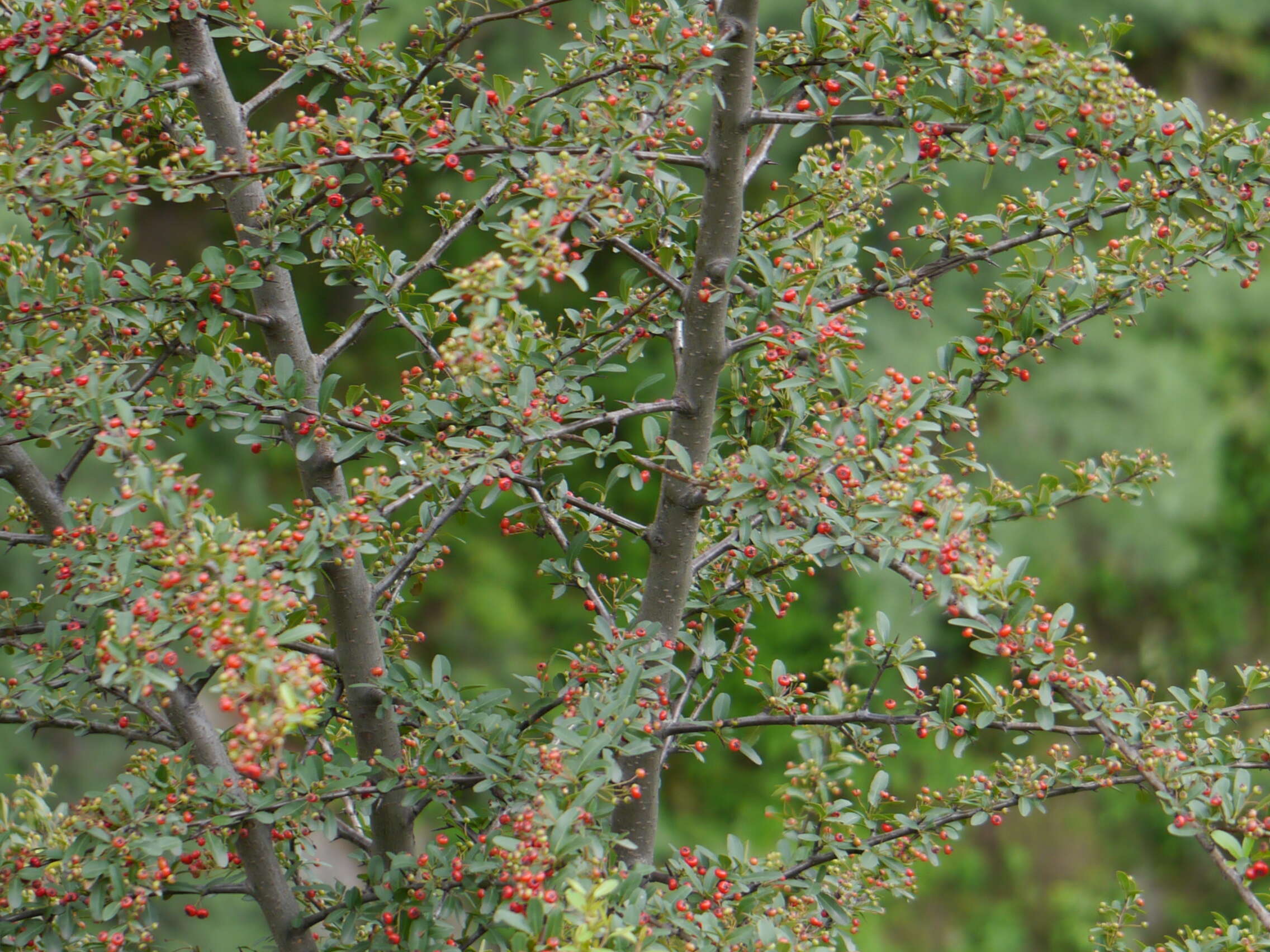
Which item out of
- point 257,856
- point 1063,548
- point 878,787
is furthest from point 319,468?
point 1063,548

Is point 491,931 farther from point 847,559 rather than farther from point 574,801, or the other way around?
point 847,559

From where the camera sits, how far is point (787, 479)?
156 cm

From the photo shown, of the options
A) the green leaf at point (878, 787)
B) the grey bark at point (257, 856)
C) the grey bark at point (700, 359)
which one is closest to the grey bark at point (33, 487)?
the grey bark at point (257, 856)

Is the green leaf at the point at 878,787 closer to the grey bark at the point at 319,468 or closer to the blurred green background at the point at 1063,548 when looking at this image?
the grey bark at the point at 319,468

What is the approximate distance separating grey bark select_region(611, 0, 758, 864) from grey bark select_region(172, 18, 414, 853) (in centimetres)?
45

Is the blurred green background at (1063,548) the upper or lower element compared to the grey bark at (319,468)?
upper

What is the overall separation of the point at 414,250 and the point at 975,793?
5.45 meters

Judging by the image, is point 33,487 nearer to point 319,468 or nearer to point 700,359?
point 319,468

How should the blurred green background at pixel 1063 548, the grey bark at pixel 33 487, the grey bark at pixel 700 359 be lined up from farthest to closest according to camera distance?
the blurred green background at pixel 1063 548 → the grey bark at pixel 33 487 → the grey bark at pixel 700 359

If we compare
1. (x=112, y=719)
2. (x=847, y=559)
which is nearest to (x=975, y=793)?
(x=847, y=559)

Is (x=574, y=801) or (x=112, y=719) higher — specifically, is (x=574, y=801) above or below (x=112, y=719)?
below

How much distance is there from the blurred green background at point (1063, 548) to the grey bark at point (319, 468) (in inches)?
133

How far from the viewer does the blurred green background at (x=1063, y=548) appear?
5430mm

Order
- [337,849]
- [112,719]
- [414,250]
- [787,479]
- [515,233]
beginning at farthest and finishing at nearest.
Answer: [414,250] → [337,849] → [112,719] → [787,479] → [515,233]
